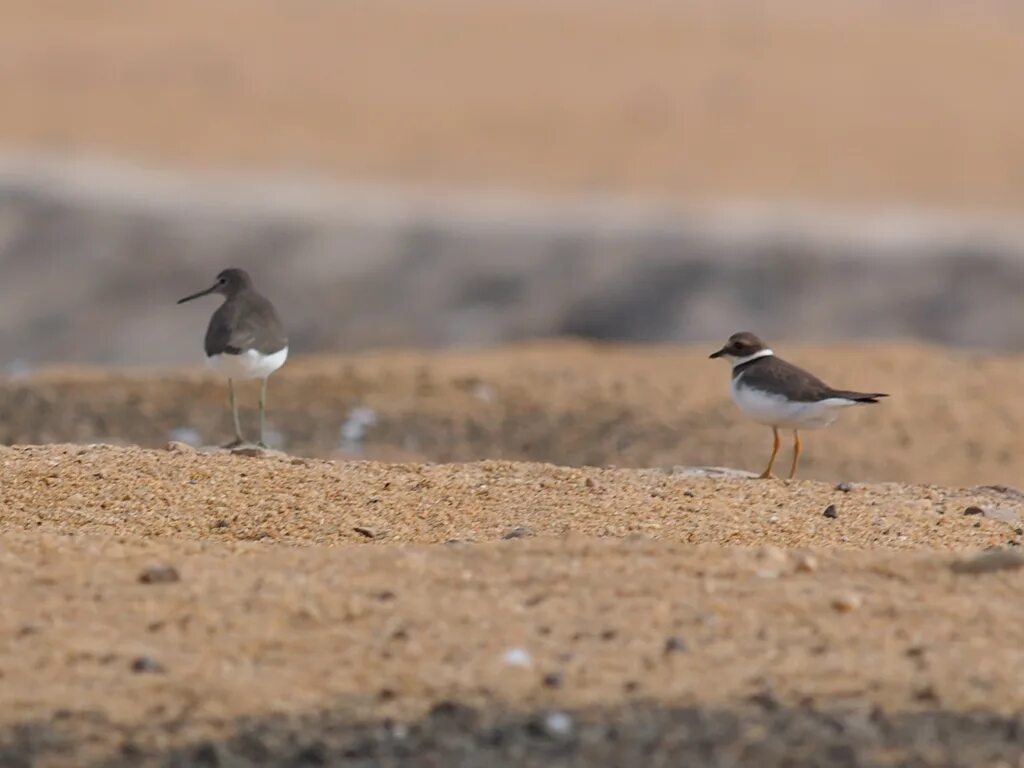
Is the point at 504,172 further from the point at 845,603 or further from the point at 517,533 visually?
the point at 845,603

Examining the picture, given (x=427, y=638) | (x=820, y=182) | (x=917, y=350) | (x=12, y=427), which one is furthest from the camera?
(x=820, y=182)

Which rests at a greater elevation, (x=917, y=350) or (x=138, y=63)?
(x=138, y=63)

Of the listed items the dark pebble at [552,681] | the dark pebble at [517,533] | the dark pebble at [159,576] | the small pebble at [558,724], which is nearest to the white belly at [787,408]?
the dark pebble at [517,533]

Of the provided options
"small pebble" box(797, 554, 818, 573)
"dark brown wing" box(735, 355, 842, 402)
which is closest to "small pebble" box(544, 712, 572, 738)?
"small pebble" box(797, 554, 818, 573)

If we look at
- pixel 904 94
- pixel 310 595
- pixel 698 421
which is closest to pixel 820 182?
pixel 904 94

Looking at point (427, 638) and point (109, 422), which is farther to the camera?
point (109, 422)

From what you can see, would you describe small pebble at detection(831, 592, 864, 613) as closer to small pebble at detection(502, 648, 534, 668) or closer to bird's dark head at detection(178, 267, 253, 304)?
small pebble at detection(502, 648, 534, 668)

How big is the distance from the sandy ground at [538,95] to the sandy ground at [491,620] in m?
21.2

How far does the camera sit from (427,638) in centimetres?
577

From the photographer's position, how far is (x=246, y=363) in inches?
412

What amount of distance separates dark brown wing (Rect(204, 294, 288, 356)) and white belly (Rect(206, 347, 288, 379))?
0.03 m

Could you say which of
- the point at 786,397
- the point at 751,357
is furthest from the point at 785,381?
the point at 751,357

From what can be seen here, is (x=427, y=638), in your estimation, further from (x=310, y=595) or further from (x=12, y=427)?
(x=12, y=427)

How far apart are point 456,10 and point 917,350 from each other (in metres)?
32.1
